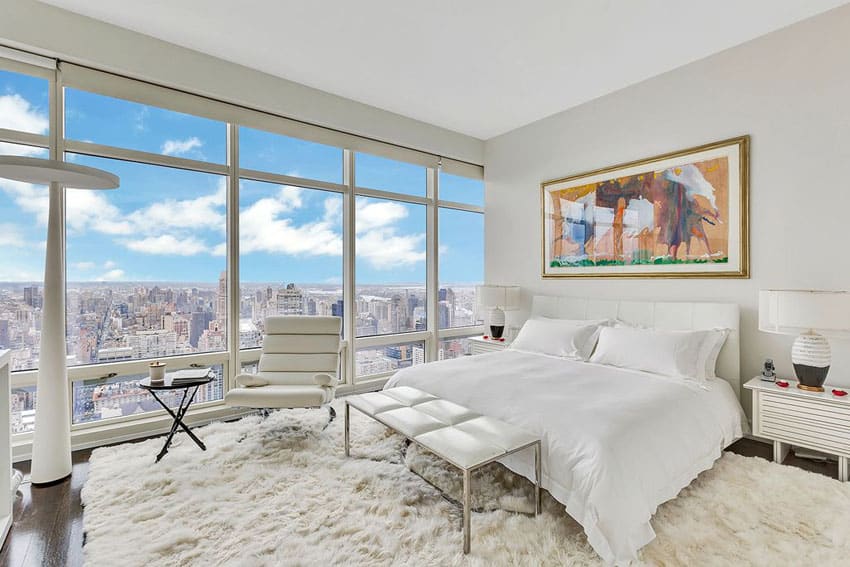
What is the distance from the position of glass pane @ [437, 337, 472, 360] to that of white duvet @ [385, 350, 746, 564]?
81.5 inches

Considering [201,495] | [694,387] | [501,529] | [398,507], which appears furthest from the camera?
[694,387]

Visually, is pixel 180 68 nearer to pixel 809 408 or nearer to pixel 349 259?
pixel 349 259

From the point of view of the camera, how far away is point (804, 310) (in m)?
2.52

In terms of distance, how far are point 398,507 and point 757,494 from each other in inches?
79.8

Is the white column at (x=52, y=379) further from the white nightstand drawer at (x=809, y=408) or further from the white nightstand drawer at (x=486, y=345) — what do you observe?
the white nightstand drawer at (x=809, y=408)

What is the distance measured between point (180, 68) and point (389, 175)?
223 cm

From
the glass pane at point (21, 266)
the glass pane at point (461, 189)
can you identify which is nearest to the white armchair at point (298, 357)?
the glass pane at point (21, 266)

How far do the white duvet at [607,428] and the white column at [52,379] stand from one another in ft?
7.20

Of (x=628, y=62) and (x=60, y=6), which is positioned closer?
(x=60, y=6)

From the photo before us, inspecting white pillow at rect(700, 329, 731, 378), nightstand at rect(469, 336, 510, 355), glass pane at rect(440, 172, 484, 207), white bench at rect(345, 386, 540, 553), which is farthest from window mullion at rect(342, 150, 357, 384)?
white pillow at rect(700, 329, 731, 378)

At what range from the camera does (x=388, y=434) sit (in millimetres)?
3203

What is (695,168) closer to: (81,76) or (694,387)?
(694,387)

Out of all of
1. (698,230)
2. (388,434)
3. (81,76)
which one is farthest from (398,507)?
(81,76)

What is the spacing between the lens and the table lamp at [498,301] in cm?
471
